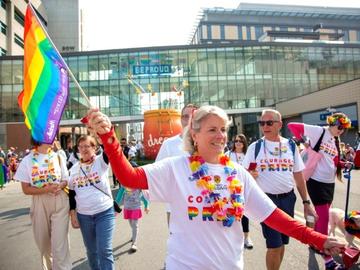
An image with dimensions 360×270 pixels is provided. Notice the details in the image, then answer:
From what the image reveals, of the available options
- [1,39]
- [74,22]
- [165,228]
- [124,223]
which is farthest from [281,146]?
[74,22]

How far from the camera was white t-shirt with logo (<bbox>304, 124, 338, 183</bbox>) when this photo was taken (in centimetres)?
489

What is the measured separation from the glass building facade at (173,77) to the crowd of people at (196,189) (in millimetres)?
37509

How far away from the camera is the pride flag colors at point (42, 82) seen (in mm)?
2992

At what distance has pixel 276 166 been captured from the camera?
13.3 feet

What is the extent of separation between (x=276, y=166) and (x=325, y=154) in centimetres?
133

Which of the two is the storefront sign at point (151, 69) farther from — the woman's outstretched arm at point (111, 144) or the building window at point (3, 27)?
the woman's outstretched arm at point (111, 144)

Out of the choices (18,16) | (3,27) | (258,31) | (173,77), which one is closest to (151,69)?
(173,77)

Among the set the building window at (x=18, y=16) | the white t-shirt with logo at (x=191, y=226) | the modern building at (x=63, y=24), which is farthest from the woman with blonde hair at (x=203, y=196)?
the modern building at (x=63, y=24)

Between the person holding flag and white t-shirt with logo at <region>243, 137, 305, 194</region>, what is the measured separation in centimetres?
241

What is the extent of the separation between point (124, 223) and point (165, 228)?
1.18m

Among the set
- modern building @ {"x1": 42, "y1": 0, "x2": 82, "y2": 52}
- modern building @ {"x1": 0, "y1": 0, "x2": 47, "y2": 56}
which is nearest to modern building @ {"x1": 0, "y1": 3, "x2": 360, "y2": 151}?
modern building @ {"x1": 0, "y1": 0, "x2": 47, "y2": 56}

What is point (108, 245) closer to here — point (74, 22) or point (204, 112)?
point (204, 112)

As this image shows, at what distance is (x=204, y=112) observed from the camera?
2311 millimetres

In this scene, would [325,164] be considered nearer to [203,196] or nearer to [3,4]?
[203,196]
